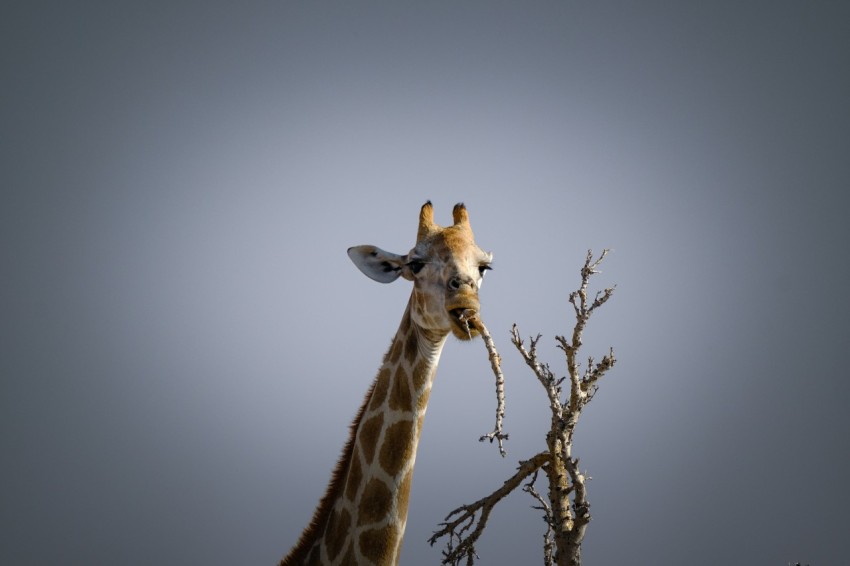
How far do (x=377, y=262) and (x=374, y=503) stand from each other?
1.22 metres

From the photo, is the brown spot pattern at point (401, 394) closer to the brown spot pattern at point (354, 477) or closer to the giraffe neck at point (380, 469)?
the giraffe neck at point (380, 469)

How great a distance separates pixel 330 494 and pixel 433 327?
107 cm

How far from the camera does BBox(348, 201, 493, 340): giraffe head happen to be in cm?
320

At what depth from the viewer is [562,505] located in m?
2.80

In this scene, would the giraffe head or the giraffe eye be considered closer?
the giraffe head

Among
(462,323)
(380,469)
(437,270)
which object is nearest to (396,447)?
(380,469)

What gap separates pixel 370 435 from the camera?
3.42m

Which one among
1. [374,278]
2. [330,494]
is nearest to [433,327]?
[374,278]

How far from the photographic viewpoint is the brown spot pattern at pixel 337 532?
331 cm

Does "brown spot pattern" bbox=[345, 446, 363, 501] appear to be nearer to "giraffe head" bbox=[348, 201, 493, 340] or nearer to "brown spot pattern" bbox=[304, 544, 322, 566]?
"brown spot pattern" bbox=[304, 544, 322, 566]

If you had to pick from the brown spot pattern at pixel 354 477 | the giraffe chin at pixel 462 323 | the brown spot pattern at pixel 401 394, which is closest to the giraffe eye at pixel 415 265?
the giraffe chin at pixel 462 323

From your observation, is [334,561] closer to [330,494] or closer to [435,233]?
[330,494]

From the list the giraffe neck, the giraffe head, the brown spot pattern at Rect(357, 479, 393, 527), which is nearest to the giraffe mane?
the giraffe neck

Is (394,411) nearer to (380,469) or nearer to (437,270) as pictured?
(380,469)
